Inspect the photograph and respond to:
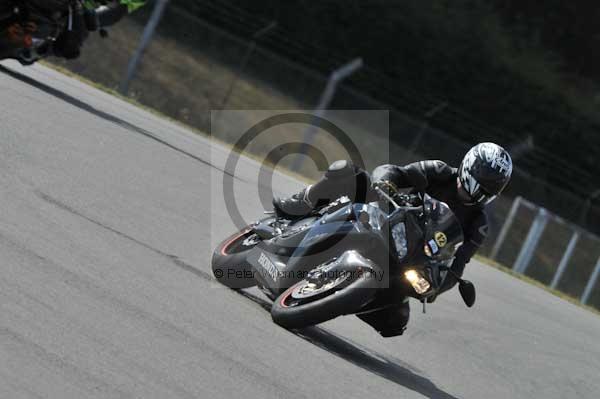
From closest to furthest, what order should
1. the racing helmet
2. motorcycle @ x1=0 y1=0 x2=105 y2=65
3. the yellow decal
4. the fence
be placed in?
the yellow decal → the racing helmet → motorcycle @ x1=0 y1=0 x2=105 y2=65 → the fence

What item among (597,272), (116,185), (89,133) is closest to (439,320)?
(116,185)

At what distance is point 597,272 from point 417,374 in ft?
38.4

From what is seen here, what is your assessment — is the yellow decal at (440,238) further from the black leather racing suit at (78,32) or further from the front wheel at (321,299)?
the black leather racing suit at (78,32)

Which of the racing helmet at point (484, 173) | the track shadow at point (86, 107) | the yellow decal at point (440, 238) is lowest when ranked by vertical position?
the track shadow at point (86, 107)

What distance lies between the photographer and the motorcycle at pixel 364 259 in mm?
6559

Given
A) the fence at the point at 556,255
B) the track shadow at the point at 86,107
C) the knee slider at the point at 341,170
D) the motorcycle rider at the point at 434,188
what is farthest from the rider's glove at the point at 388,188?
the fence at the point at 556,255

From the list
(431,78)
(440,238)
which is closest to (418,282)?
(440,238)

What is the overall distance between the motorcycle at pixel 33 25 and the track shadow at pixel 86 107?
1.47ft

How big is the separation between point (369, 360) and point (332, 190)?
113 centimetres

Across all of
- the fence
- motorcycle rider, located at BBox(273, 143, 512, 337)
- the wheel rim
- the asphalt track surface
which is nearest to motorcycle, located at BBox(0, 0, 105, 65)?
the asphalt track surface

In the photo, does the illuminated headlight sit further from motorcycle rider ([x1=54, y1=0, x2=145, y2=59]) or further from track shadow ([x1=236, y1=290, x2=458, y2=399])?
motorcycle rider ([x1=54, y1=0, x2=145, y2=59])

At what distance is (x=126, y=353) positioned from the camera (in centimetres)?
495

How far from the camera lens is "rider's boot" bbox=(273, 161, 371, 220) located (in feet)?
23.6

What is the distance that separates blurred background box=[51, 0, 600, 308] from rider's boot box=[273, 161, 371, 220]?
11997mm
